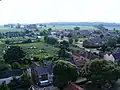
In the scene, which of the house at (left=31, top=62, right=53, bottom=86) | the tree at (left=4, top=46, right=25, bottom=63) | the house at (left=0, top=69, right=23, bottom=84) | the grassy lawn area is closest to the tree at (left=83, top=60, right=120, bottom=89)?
the house at (left=31, top=62, right=53, bottom=86)

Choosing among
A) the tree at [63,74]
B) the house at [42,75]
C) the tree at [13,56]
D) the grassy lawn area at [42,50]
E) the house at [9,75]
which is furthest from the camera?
the grassy lawn area at [42,50]

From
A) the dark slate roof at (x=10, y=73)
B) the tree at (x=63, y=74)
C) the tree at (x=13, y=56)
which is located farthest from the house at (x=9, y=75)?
the tree at (x=13, y=56)

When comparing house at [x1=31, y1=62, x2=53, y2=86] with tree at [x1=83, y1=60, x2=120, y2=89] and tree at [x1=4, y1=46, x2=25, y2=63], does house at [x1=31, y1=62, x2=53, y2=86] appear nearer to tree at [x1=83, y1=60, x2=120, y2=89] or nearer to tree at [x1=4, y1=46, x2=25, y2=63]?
tree at [x1=83, y1=60, x2=120, y2=89]

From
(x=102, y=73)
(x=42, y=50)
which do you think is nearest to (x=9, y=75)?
(x=102, y=73)

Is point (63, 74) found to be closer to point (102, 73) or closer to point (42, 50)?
point (102, 73)

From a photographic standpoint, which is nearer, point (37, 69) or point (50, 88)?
point (50, 88)

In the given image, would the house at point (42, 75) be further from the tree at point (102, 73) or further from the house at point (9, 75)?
the tree at point (102, 73)

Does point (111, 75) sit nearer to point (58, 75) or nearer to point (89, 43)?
point (58, 75)

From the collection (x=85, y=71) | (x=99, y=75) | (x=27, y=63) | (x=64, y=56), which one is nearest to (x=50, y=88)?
(x=85, y=71)
